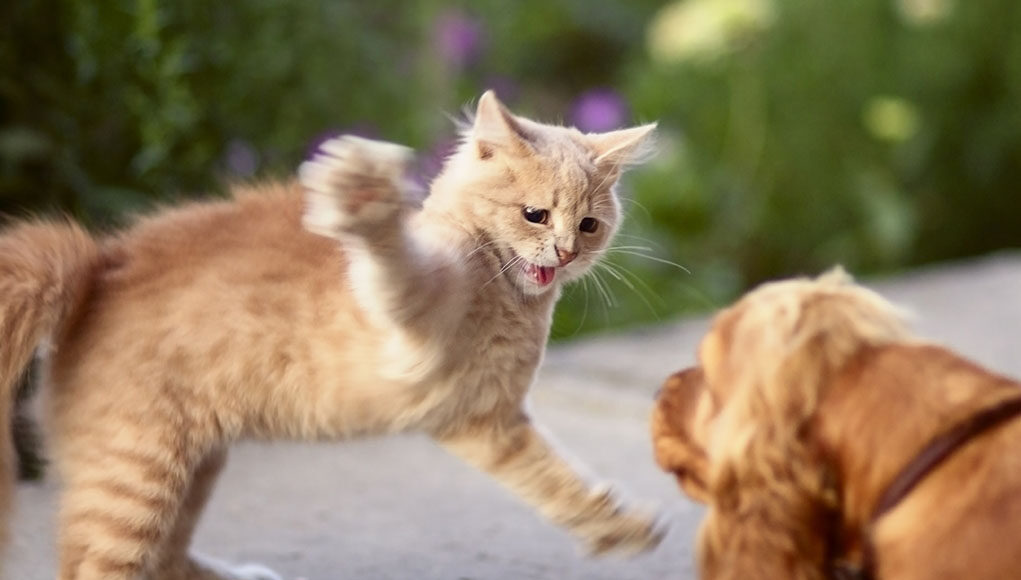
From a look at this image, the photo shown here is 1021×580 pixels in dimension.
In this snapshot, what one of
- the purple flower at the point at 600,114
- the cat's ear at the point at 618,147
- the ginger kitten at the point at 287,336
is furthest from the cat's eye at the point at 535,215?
the purple flower at the point at 600,114

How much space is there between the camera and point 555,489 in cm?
228

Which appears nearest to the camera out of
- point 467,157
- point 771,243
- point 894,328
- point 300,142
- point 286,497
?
point 894,328

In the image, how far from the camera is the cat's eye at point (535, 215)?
231 cm

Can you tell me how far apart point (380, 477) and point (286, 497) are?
27 cm

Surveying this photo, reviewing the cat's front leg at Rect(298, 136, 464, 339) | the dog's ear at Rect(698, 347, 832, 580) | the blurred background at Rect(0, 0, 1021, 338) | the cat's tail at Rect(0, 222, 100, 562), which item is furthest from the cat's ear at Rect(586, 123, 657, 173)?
the blurred background at Rect(0, 0, 1021, 338)

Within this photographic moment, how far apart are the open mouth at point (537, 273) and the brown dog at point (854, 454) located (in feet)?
2.01

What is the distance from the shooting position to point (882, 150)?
5887 mm

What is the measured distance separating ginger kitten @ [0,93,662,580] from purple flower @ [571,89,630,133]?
309 centimetres

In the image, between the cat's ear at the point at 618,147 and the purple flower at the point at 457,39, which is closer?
the cat's ear at the point at 618,147

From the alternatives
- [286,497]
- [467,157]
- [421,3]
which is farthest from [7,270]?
[421,3]

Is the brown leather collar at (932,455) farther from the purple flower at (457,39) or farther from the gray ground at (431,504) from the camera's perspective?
the purple flower at (457,39)

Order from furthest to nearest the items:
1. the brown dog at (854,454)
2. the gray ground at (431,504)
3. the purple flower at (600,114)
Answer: the purple flower at (600,114)
the gray ground at (431,504)
the brown dog at (854,454)

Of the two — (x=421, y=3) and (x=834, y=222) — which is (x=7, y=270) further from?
(x=834, y=222)

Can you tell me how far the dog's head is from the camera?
163 cm
